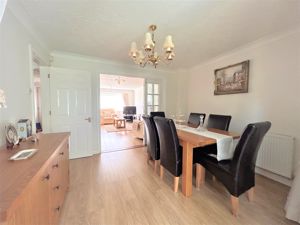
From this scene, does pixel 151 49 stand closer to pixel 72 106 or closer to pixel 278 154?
pixel 72 106

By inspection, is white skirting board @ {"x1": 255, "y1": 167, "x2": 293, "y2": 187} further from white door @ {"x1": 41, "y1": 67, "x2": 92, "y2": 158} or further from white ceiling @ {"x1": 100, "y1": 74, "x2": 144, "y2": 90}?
white ceiling @ {"x1": 100, "y1": 74, "x2": 144, "y2": 90}

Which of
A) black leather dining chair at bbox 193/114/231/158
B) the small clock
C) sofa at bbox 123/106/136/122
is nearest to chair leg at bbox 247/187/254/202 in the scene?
black leather dining chair at bbox 193/114/231/158

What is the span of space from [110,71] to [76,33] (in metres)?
1.39

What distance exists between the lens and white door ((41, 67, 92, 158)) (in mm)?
2896

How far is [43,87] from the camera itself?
111 inches

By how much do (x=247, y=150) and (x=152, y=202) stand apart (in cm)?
126

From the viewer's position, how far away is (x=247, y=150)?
4.87 feet

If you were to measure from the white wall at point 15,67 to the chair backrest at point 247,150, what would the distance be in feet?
7.64

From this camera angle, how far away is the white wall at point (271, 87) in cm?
212

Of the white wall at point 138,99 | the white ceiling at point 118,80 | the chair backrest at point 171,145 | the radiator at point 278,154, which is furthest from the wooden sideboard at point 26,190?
the white wall at point 138,99

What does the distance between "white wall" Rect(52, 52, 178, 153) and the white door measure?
0.24 meters

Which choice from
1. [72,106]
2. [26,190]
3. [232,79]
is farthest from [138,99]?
[26,190]

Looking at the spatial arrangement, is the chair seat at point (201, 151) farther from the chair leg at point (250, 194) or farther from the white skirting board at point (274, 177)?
the white skirting board at point (274, 177)

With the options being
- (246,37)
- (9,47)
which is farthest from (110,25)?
(246,37)
